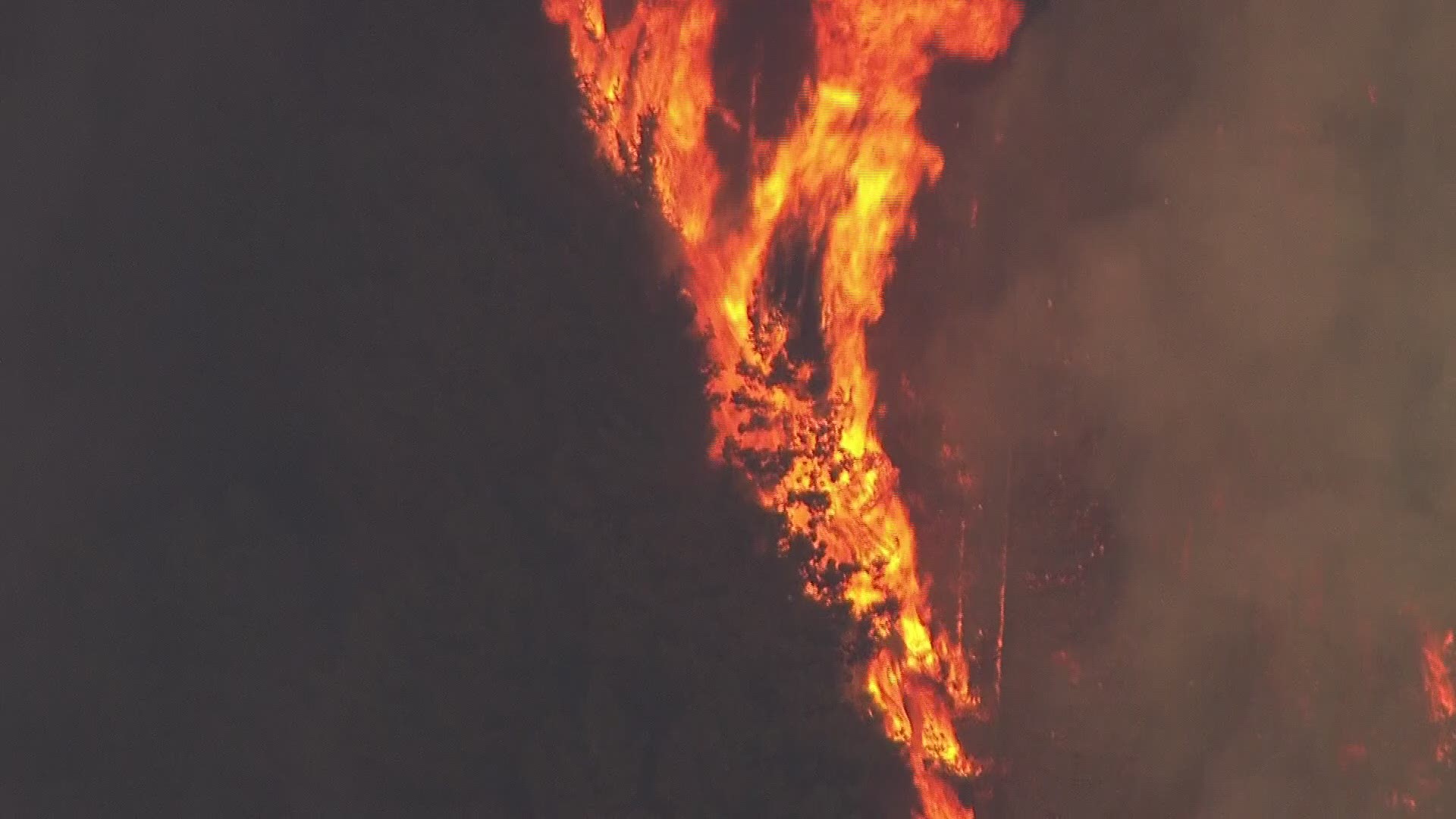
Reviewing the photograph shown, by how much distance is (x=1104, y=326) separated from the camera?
5.86m

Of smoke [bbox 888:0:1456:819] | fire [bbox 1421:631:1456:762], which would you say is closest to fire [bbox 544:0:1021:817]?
smoke [bbox 888:0:1456:819]

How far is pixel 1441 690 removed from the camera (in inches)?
217

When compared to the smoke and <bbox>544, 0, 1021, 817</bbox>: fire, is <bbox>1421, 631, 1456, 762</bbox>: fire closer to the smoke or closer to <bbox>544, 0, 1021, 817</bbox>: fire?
the smoke

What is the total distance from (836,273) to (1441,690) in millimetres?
3250

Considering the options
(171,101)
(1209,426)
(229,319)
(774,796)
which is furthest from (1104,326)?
(171,101)

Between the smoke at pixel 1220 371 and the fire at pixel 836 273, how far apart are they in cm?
22

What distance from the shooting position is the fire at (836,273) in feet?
19.8

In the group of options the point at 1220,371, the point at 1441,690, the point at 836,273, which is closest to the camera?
the point at 1441,690

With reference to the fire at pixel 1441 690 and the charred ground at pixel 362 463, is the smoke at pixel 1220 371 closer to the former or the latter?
the fire at pixel 1441 690

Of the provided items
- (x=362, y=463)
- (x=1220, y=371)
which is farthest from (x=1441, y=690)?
(x=362, y=463)

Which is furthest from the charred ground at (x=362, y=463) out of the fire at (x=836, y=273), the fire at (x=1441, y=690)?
the fire at (x=1441, y=690)

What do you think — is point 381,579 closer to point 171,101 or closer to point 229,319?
point 229,319

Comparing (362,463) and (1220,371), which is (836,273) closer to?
(1220,371)

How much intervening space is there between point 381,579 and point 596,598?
59.0 inches
